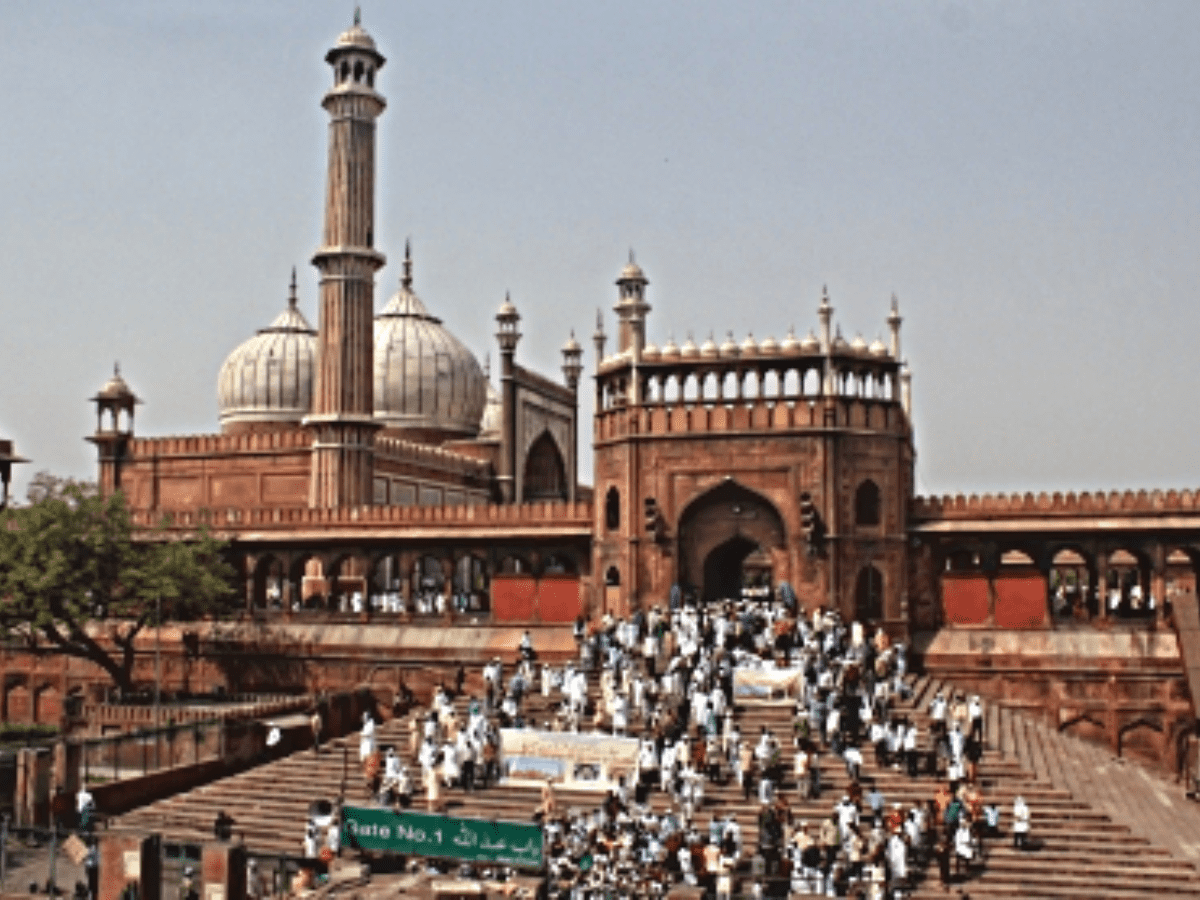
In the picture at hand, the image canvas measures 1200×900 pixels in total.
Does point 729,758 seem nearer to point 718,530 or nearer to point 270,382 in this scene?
point 718,530

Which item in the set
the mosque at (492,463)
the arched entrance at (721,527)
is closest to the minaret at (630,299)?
the mosque at (492,463)

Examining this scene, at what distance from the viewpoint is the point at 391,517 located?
34.2m

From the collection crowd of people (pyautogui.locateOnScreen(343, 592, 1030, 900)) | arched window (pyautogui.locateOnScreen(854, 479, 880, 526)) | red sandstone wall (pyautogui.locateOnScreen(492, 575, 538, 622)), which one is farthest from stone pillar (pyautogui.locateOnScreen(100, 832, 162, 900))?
arched window (pyautogui.locateOnScreen(854, 479, 880, 526))

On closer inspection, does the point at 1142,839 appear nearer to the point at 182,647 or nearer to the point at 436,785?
the point at 436,785

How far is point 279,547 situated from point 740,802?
18313 mm

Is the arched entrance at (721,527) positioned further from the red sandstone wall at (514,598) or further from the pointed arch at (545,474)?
the pointed arch at (545,474)

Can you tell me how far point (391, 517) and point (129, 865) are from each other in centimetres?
1744

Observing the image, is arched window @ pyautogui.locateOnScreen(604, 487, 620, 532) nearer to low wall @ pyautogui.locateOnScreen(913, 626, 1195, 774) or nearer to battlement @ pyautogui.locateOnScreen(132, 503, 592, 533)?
battlement @ pyautogui.locateOnScreen(132, 503, 592, 533)

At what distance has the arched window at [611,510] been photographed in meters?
31.5

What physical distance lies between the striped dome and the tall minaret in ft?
27.8

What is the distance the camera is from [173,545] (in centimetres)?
3284

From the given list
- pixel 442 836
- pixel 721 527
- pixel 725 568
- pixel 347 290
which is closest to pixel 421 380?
pixel 347 290

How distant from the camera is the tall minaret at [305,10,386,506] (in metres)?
37.4

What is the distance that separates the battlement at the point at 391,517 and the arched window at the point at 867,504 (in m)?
6.27
